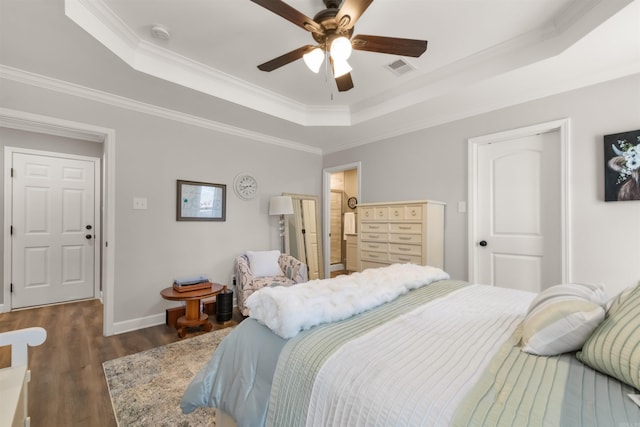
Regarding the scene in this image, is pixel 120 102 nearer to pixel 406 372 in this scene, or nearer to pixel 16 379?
pixel 16 379

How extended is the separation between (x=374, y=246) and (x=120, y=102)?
10.5 feet

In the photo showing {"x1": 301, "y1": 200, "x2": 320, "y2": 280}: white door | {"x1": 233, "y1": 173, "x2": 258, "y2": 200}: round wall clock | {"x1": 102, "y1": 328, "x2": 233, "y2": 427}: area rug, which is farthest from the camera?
{"x1": 301, "y1": 200, "x2": 320, "y2": 280}: white door

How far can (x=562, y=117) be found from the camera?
102 inches

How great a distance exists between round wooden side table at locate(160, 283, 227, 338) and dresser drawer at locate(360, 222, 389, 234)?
6.07 feet

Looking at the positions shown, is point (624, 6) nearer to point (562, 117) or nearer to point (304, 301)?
point (562, 117)

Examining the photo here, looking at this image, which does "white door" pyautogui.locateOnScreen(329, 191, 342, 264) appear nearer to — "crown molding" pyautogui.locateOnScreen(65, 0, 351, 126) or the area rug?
"crown molding" pyautogui.locateOnScreen(65, 0, 351, 126)

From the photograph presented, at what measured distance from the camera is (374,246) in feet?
11.6

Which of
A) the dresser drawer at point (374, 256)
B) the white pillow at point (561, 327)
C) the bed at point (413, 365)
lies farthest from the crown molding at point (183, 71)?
the white pillow at point (561, 327)

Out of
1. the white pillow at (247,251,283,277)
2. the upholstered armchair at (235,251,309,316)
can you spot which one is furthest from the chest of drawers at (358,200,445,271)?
the white pillow at (247,251,283,277)

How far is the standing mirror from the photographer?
14.2 ft

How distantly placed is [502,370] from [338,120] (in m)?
3.34

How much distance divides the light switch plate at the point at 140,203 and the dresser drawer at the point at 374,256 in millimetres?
2590

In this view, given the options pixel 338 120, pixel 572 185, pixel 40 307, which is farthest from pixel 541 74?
pixel 40 307

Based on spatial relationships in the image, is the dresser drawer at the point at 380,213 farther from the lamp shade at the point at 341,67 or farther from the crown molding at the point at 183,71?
the lamp shade at the point at 341,67
